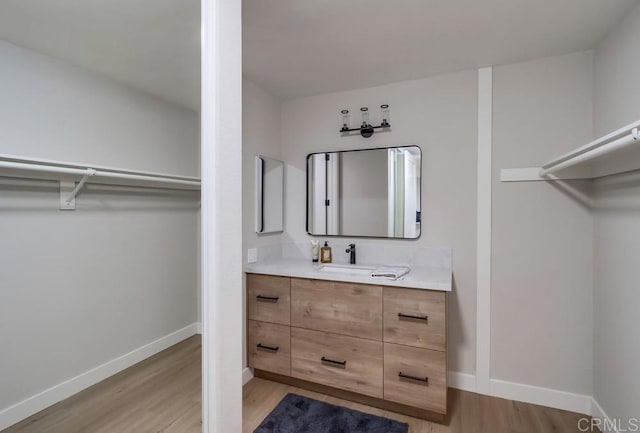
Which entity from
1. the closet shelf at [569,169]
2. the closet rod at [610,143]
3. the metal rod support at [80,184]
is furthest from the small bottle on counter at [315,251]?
the metal rod support at [80,184]

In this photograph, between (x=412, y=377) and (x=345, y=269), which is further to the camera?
(x=345, y=269)

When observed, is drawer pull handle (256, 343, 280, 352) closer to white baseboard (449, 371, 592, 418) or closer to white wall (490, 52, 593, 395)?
white baseboard (449, 371, 592, 418)

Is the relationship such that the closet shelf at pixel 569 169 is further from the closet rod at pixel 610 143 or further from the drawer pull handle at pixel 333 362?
the drawer pull handle at pixel 333 362

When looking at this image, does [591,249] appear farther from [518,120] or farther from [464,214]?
[518,120]

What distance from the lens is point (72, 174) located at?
36.2 inches

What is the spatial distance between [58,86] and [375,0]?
1408 mm

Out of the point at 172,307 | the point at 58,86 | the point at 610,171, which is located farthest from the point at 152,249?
the point at 610,171

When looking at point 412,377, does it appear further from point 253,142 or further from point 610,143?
point 253,142

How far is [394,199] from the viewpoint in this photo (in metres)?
2.56

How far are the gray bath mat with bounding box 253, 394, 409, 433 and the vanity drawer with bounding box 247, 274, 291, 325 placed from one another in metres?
0.56

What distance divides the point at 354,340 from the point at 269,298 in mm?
692

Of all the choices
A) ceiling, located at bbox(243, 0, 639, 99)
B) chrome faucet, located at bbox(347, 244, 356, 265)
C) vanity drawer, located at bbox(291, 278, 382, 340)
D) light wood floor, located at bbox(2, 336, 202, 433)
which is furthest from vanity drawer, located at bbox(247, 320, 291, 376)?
ceiling, located at bbox(243, 0, 639, 99)

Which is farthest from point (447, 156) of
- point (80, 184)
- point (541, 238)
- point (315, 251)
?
point (80, 184)

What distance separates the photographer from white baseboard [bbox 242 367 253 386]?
2408 mm
